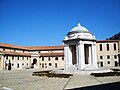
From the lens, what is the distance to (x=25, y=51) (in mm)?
73062

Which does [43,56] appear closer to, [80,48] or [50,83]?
[80,48]

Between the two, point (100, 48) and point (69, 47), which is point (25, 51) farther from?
point (69, 47)

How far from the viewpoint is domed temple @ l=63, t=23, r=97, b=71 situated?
3291 cm

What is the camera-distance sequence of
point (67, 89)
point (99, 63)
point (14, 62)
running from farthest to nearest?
point (99, 63), point (14, 62), point (67, 89)

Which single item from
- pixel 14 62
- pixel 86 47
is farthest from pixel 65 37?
pixel 14 62

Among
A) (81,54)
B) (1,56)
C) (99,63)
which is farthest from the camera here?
(99,63)

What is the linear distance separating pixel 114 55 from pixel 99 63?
623cm

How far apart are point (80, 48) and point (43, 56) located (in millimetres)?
40460

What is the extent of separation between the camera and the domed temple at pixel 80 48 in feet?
108

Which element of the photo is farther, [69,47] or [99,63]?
[99,63]

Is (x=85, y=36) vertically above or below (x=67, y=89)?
above

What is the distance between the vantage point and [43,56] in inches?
2825

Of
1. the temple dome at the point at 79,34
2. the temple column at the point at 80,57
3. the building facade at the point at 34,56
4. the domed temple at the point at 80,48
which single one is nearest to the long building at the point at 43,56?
the building facade at the point at 34,56

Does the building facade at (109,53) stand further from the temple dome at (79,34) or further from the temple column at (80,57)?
the temple column at (80,57)
